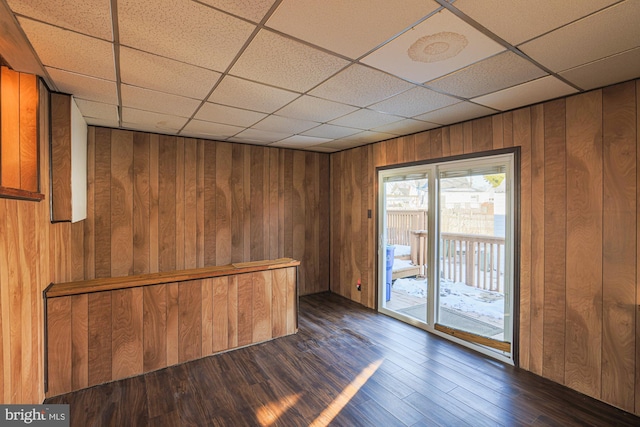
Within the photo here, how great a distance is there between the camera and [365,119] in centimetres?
331

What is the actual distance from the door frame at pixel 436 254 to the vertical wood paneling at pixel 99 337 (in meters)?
3.45

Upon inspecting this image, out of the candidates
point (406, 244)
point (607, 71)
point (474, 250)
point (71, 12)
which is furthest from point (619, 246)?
point (71, 12)

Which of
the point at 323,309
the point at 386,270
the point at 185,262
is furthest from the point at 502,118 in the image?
the point at 185,262

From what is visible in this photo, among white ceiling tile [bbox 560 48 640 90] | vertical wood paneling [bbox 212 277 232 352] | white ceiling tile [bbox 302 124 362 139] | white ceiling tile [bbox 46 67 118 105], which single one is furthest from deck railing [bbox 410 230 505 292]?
white ceiling tile [bbox 46 67 118 105]

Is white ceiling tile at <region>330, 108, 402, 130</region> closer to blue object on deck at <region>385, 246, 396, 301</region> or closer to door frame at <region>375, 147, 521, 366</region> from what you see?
door frame at <region>375, 147, 521, 366</region>

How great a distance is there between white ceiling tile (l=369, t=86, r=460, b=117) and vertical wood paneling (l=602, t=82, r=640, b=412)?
122 centimetres

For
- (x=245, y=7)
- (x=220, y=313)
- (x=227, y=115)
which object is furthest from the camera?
(x=220, y=313)

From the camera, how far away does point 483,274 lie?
3381 mm

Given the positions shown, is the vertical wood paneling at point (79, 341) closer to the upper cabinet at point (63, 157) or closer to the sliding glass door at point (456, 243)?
the upper cabinet at point (63, 157)

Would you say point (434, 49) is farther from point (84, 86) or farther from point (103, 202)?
point (103, 202)

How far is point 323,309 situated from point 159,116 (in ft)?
11.6

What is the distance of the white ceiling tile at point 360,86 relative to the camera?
2.15 metres

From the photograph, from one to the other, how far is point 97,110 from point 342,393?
12.2 ft

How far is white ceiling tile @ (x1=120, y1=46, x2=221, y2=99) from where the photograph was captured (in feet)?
6.40
